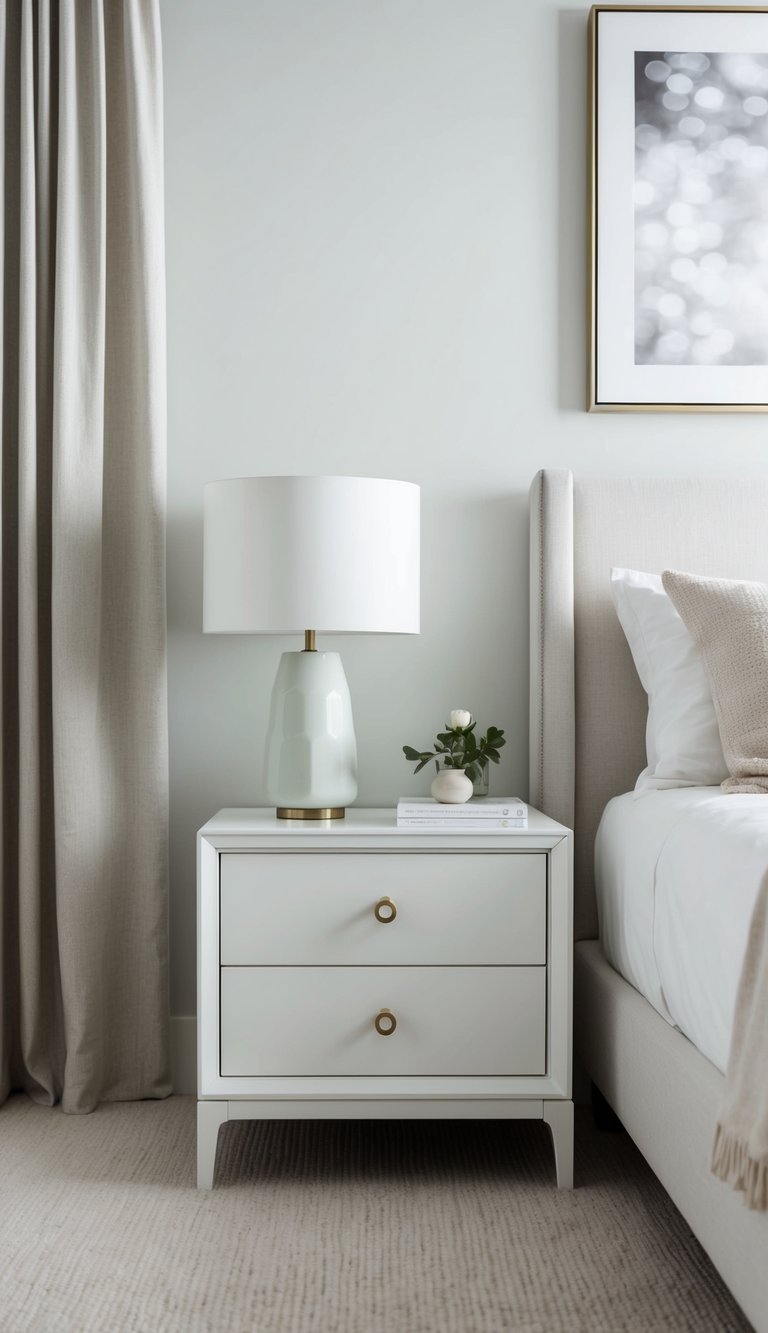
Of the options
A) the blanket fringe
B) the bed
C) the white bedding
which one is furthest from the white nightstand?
the blanket fringe

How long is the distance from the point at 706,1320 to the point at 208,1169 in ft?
2.58

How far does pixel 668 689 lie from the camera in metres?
1.92

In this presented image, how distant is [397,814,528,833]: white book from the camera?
70.6 inches

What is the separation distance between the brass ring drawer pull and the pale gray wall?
551 millimetres

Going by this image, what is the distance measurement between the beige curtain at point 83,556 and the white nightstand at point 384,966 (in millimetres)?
407

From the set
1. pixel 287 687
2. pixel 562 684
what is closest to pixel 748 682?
pixel 562 684

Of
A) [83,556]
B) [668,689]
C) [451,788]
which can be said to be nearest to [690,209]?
[668,689]

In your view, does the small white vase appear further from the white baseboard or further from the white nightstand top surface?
the white baseboard

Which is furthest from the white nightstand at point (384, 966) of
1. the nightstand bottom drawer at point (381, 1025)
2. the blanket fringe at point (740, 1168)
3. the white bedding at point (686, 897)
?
the blanket fringe at point (740, 1168)

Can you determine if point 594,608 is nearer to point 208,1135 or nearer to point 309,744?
point 309,744

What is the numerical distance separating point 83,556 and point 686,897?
1288 millimetres

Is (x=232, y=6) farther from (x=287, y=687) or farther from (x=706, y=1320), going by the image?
(x=706, y=1320)

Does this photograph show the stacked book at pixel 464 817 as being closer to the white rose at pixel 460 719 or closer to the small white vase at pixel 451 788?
the small white vase at pixel 451 788

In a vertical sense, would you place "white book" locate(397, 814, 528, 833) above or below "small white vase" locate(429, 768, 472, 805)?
below
